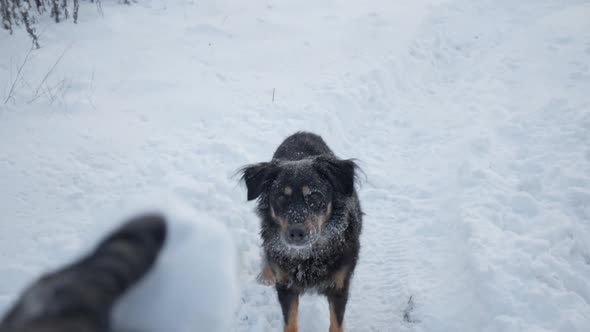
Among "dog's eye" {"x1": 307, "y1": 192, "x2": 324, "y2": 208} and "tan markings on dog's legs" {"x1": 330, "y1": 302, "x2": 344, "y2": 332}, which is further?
"tan markings on dog's legs" {"x1": 330, "y1": 302, "x2": 344, "y2": 332}

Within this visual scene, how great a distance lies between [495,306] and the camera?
346cm

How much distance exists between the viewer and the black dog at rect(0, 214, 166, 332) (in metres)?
0.73

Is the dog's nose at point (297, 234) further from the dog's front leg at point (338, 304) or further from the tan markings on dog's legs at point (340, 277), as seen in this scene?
the dog's front leg at point (338, 304)

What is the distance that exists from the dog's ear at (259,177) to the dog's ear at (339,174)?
16.7 inches

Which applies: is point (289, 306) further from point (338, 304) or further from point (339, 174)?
point (339, 174)

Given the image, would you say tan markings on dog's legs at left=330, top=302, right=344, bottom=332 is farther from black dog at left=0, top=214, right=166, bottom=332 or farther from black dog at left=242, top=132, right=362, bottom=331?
black dog at left=0, top=214, right=166, bottom=332

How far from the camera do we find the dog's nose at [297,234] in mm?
3043

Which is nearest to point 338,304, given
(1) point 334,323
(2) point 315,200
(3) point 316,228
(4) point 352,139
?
(1) point 334,323

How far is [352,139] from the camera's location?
6.42 metres

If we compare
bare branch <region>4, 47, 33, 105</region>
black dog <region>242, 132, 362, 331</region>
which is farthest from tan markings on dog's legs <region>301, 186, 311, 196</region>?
bare branch <region>4, 47, 33, 105</region>

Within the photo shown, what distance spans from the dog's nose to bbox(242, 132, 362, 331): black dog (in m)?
0.10

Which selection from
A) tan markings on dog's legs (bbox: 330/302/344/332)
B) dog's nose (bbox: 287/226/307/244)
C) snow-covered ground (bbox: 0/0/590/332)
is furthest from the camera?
snow-covered ground (bbox: 0/0/590/332)

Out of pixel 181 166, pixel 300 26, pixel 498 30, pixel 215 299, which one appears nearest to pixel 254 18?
pixel 300 26

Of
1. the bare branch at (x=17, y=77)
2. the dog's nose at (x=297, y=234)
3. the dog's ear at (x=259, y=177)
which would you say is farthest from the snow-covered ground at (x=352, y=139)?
the dog's nose at (x=297, y=234)
